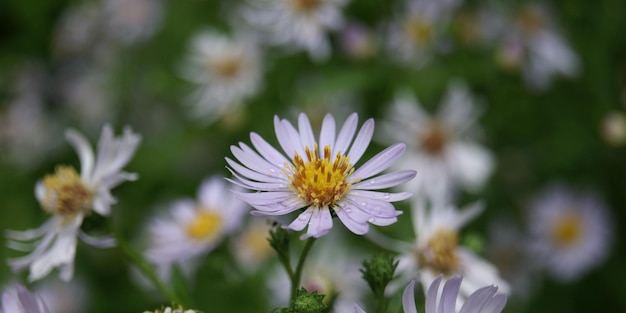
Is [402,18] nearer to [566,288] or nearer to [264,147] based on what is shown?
[566,288]

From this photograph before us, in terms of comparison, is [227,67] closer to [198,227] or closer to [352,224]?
[198,227]

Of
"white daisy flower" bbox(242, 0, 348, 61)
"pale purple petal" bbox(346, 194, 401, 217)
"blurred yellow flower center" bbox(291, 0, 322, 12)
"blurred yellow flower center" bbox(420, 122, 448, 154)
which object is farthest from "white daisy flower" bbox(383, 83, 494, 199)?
"pale purple petal" bbox(346, 194, 401, 217)

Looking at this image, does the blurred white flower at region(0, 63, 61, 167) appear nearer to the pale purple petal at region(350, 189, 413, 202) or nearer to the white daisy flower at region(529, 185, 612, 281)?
the white daisy flower at region(529, 185, 612, 281)

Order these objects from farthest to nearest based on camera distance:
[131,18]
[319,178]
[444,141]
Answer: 1. [131,18]
2. [444,141]
3. [319,178]

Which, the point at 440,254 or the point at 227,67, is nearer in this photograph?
the point at 440,254

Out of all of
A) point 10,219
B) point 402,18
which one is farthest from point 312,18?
point 10,219

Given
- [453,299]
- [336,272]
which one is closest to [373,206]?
[453,299]
